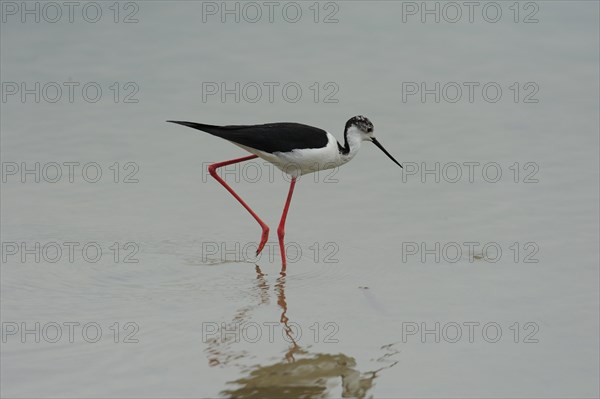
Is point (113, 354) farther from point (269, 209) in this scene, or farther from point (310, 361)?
point (269, 209)

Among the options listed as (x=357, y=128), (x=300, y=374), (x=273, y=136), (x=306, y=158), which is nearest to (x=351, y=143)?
(x=357, y=128)

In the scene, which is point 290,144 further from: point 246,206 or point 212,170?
point 212,170

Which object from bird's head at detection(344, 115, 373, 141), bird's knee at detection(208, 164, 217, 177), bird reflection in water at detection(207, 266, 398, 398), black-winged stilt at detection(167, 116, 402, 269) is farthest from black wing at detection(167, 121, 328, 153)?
bird reflection in water at detection(207, 266, 398, 398)

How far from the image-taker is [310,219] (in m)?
Answer: 8.09

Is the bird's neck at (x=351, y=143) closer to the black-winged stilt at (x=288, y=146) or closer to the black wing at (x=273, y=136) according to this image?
the black-winged stilt at (x=288, y=146)

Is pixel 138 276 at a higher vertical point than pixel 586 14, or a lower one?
lower

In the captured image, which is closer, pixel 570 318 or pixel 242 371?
pixel 242 371

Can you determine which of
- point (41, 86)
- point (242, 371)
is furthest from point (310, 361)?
point (41, 86)

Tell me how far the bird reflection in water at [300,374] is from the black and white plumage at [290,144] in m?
1.91

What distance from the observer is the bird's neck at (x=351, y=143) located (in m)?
7.96

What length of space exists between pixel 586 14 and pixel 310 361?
7.65 meters

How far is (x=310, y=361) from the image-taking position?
5.53 meters

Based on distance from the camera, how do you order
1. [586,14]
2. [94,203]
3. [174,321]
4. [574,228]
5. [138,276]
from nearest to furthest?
[174,321], [138,276], [574,228], [94,203], [586,14]

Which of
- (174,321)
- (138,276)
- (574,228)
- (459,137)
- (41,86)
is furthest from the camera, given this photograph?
(41,86)
